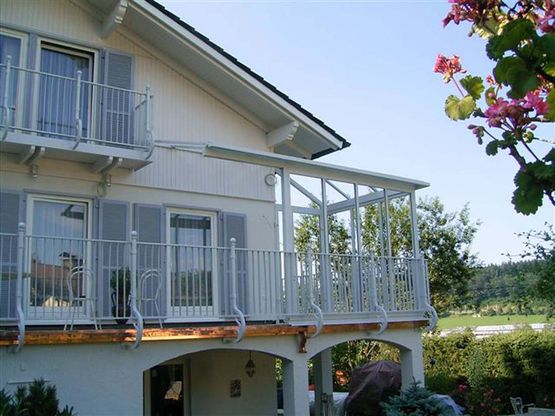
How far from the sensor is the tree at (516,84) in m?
2.41

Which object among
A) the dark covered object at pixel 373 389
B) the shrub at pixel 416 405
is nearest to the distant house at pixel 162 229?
the shrub at pixel 416 405

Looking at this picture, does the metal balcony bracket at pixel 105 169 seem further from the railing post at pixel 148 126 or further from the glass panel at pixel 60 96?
the glass panel at pixel 60 96

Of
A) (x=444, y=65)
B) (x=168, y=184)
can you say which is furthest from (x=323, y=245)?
(x=444, y=65)

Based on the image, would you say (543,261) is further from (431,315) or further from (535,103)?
(535,103)

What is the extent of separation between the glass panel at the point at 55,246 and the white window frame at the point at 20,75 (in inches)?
53.3

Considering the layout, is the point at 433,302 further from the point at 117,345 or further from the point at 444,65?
the point at 444,65

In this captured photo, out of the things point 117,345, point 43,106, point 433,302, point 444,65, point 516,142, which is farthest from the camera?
point 433,302

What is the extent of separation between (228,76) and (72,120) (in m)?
3.11

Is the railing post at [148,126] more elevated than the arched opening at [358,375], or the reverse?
the railing post at [148,126]

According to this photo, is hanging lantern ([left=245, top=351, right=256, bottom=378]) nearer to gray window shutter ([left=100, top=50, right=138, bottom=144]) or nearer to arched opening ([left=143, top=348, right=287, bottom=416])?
arched opening ([left=143, top=348, right=287, bottom=416])

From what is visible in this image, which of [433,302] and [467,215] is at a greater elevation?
[467,215]

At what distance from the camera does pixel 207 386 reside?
11.8m

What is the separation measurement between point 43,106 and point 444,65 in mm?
8408

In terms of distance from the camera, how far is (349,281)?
1109 centimetres
